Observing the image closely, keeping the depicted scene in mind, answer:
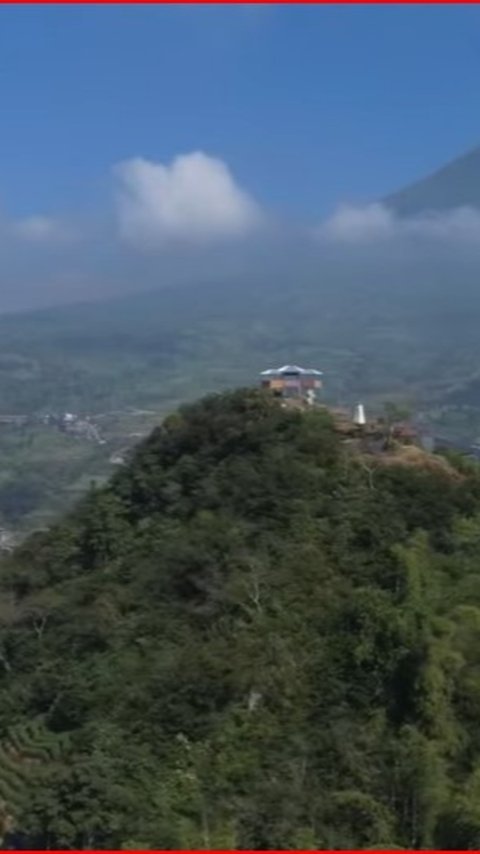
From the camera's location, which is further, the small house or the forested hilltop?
the small house

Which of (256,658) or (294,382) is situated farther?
(294,382)

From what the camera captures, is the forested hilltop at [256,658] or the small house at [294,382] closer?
the forested hilltop at [256,658]

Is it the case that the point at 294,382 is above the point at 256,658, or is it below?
above

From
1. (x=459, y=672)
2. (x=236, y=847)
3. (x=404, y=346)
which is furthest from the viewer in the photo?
(x=404, y=346)

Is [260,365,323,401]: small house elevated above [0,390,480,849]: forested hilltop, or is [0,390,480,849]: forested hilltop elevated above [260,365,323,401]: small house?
[260,365,323,401]: small house

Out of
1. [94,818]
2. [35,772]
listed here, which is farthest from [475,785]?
[35,772]

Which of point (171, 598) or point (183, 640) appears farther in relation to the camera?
point (171, 598)

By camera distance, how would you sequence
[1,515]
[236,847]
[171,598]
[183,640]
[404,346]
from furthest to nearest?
[404,346] → [1,515] → [171,598] → [183,640] → [236,847]

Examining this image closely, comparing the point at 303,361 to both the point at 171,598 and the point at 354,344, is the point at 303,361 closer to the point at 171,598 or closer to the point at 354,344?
the point at 354,344
